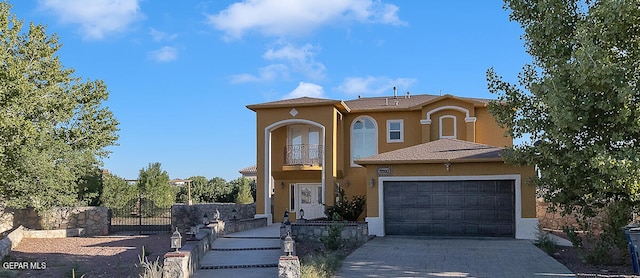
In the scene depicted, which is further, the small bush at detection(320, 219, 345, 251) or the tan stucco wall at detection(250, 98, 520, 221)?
the tan stucco wall at detection(250, 98, 520, 221)

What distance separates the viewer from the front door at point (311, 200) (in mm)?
23641

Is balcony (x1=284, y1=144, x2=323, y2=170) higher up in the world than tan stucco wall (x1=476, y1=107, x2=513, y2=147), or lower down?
lower down

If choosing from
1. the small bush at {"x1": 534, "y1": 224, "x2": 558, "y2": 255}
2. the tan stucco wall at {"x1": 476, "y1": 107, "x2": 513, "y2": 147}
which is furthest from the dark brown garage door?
the tan stucco wall at {"x1": 476, "y1": 107, "x2": 513, "y2": 147}

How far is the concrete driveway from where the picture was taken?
10.8 metres

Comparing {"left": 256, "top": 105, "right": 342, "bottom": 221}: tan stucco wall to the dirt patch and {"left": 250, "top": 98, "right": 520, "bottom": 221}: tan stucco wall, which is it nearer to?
{"left": 250, "top": 98, "right": 520, "bottom": 221}: tan stucco wall

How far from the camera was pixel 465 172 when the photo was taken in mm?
17312

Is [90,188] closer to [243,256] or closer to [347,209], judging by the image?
[347,209]

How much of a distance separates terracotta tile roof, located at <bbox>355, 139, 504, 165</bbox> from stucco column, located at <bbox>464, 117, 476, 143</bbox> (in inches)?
94.6

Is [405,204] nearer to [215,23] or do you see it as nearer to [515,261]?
[515,261]

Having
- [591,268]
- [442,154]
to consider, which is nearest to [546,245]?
[591,268]

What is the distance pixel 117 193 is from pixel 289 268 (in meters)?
21.2

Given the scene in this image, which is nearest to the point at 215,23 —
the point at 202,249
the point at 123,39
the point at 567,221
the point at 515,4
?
the point at 123,39

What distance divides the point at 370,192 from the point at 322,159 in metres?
4.17

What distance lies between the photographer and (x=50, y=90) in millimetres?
16375
